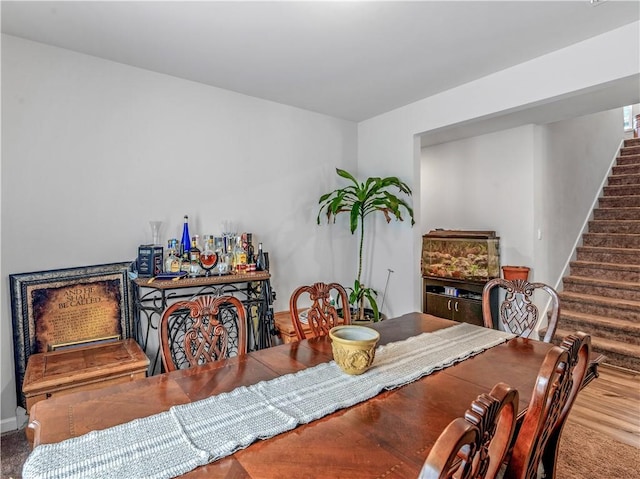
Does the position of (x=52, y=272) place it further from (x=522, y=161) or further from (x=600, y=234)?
(x=600, y=234)

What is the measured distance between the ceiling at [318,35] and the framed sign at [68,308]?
1515mm

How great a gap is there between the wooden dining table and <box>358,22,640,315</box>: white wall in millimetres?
1847

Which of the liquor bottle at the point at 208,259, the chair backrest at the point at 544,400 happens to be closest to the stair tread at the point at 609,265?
the chair backrest at the point at 544,400

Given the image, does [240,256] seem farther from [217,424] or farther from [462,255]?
[462,255]

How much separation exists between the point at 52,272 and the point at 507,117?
171 inches

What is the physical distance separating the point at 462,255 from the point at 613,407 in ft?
6.55

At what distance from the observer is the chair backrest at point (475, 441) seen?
0.57 metres

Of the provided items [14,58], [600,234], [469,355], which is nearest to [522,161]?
[600,234]

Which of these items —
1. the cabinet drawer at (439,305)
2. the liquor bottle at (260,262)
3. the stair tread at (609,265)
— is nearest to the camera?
the liquor bottle at (260,262)

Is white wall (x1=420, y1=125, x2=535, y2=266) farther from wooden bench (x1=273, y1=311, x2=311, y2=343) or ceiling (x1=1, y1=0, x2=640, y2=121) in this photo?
wooden bench (x1=273, y1=311, x2=311, y2=343)

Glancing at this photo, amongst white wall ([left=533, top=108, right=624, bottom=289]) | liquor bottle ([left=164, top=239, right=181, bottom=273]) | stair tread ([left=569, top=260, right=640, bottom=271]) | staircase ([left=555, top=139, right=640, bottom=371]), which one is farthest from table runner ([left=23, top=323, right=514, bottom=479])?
stair tread ([left=569, top=260, right=640, bottom=271])

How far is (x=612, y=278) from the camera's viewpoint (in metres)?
4.27

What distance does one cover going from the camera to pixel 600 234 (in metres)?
4.72

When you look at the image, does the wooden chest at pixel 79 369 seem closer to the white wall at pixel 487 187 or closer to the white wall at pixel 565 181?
the white wall at pixel 487 187
